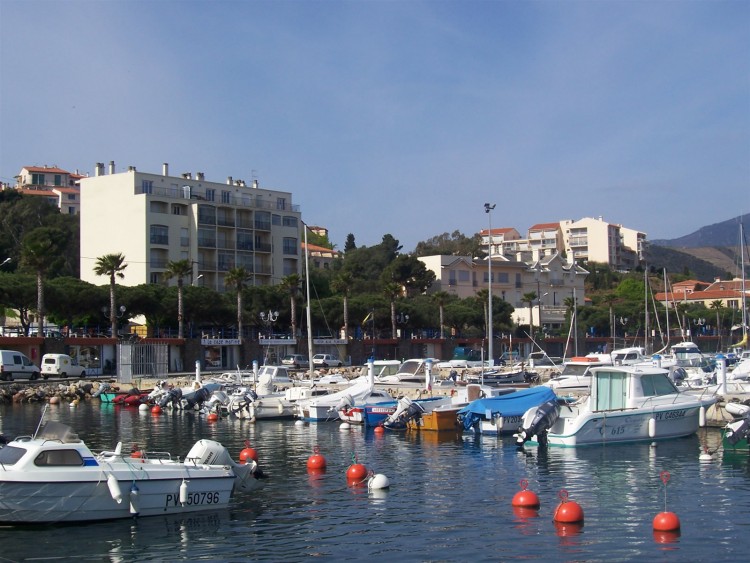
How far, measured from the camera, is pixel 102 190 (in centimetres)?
10131

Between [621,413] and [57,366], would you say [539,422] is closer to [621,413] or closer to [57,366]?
[621,413]

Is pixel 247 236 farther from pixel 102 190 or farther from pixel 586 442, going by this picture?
pixel 586 442

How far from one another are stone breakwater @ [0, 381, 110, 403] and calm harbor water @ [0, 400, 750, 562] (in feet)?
84.7

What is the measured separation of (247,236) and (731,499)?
3441 inches

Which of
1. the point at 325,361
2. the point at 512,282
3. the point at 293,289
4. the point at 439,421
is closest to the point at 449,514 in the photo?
the point at 439,421

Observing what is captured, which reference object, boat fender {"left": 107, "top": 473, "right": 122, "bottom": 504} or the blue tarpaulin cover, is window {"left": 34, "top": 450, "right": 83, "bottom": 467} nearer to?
boat fender {"left": 107, "top": 473, "right": 122, "bottom": 504}

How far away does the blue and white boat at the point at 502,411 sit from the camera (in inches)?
1405

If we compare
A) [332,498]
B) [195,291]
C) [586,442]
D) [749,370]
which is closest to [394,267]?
[195,291]

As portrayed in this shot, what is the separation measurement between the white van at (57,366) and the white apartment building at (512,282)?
59171 millimetres

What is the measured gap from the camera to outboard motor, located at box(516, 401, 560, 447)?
3116 cm

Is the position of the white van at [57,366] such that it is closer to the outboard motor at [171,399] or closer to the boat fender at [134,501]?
the outboard motor at [171,399]

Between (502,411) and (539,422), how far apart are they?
486 centimetres

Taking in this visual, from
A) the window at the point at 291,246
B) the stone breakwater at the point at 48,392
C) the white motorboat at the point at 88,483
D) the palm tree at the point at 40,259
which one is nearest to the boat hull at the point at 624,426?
the white motorboat at the point at 88,483

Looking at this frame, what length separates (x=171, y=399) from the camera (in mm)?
50812
